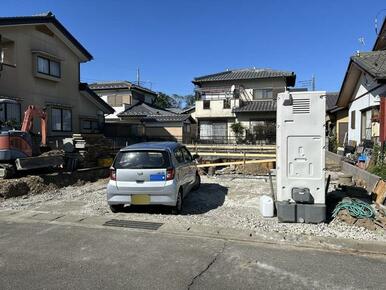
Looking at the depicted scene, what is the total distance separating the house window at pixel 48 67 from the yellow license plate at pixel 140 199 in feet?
44.3

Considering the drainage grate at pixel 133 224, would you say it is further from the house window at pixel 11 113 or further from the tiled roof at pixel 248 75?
the tiled roof at pixel 248 75

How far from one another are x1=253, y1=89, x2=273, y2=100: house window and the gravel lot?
2145 centimetres

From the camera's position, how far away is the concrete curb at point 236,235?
5.24 metres

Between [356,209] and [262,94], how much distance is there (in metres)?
26.6

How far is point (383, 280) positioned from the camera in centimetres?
404

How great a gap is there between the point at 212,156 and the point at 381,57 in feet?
29.4

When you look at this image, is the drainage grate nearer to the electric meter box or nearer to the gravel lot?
the gravel lot

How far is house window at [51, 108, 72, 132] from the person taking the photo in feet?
63.0

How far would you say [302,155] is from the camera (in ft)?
21.5

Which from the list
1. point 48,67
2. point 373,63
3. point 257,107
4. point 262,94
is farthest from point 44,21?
point 262,94

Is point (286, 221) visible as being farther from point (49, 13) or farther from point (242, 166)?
point (49, 13)

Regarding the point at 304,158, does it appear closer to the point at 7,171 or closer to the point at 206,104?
the point at 7,171

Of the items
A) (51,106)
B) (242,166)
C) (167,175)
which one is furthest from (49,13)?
(167,175)

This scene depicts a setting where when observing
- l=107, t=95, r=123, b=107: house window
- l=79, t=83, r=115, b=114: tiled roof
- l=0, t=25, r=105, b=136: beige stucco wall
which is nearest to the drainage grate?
l=0, t=25, r=105, b=136: beige stucco wall
